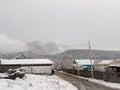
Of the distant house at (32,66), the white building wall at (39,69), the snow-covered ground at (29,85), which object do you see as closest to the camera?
the snow-covered ground at (29,85)

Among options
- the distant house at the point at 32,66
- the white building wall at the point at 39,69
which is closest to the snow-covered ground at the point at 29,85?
the white building wall at the point at 39,69

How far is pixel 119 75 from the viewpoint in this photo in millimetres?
42344

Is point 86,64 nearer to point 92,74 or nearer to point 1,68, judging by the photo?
point 1,68

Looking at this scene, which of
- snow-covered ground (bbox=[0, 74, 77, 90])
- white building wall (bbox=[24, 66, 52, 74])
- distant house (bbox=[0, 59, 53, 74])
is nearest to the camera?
snow-covered ground (bbox=[0, 74, 77, 90])

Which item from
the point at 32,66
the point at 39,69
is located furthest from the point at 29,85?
the point at 32,66

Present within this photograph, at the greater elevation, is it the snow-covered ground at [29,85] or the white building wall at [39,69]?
the white building wall at [39,69]

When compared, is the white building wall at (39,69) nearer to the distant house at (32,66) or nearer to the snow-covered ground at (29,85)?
the distant house at (32,66)

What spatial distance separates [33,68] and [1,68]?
1026 centimetres

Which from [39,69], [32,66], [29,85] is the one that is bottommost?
[29,85]

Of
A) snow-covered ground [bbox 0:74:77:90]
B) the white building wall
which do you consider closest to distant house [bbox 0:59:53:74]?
the white building wall

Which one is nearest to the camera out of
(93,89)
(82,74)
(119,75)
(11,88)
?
(11,88)

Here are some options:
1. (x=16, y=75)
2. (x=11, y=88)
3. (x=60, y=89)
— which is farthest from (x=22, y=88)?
(x=16, y=75)

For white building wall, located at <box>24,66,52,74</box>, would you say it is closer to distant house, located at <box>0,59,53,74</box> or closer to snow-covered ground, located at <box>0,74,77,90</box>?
distant house, located at <box>0,59,53,74</box>

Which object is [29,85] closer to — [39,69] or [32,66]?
[39,69]
